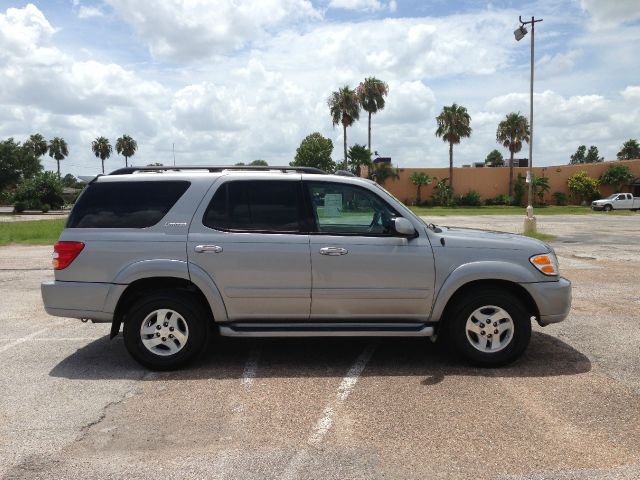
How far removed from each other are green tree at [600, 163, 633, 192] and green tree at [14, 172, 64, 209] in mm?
58663

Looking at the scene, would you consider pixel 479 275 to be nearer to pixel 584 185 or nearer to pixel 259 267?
pixel 259 267

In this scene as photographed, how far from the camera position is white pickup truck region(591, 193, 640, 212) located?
160 feet

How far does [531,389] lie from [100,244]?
402 cm

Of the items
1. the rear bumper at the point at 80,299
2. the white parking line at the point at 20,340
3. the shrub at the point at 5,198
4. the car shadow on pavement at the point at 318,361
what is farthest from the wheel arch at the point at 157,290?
the shrub at the point at 5,198

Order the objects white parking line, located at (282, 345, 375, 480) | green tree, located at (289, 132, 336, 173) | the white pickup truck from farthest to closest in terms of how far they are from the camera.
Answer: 1. green tree, located at (289, 132, 336, 173)
2. the white pickup truck
3. white parking line, located at (282, 345, 375, 480)

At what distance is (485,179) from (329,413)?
205ft

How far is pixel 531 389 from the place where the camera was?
4.85m

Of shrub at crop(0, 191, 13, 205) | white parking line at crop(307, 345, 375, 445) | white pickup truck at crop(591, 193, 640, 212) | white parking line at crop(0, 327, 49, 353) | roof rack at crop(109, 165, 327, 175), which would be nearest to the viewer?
white parking line at crop(307, 345, 375, 445)

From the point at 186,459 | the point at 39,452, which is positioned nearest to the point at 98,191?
the point at 39,452

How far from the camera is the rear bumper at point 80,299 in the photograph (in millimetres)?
5293

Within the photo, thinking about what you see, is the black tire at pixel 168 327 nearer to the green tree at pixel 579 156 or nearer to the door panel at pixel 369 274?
the door panel at pixel 369 274

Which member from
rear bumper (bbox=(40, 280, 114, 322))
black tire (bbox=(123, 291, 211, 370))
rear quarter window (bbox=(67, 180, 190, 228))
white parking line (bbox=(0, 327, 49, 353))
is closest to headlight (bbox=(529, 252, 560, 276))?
black tire (bbox=(123, 291, 211, 370))

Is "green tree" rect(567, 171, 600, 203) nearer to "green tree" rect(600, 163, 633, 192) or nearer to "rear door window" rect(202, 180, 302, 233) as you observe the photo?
"green tree" rect(600, 163, 633, 192)

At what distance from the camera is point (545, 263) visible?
5.36 m
